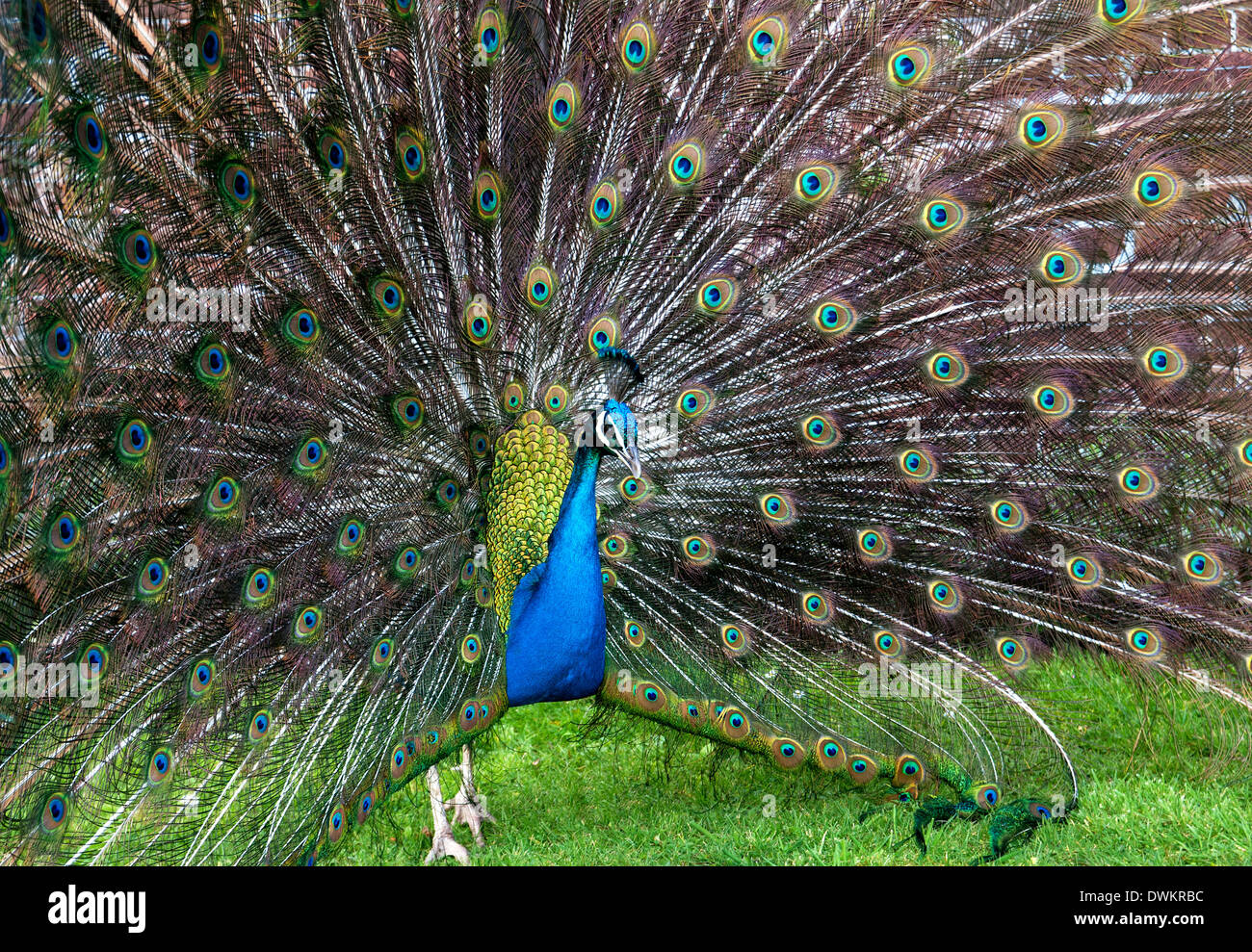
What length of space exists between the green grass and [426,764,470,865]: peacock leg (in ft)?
0.26

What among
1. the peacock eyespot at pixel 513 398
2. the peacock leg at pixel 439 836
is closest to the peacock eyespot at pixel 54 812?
the peacock leg at pixel 439 836

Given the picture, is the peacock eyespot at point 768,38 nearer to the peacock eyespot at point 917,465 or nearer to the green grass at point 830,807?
the peacock eyespot at point 917,465

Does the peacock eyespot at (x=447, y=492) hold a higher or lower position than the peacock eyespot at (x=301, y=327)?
lower

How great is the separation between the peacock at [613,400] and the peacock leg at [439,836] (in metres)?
0.02

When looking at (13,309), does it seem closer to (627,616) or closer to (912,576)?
(627,616)

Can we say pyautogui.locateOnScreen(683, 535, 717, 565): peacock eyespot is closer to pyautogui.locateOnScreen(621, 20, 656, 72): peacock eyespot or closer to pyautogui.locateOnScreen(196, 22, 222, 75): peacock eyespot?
pyautogui.locateOnScreen(621, 20, 656, 72): peacock eyespot

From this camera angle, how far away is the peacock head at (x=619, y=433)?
311 centimetres

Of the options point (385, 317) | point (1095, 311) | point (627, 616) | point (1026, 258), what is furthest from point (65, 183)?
point (1095, 311)

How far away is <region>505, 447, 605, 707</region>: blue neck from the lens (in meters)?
3.33

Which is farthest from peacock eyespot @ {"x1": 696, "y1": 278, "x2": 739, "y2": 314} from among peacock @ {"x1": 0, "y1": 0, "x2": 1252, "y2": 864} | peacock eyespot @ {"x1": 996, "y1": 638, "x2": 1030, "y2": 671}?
peacock eyespot @ {"x1": 996, "y1": 638, "x2": 1030, "y2": 671}

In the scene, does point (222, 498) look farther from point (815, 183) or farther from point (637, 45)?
point (815, 183)

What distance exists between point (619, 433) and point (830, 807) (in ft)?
5.85

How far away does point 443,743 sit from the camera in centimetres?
330

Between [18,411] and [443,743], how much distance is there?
1.63 metres
